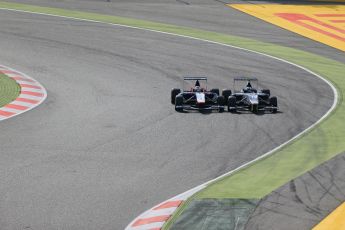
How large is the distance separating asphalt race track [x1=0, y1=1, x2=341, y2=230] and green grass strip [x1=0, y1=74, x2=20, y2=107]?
1.19 meters

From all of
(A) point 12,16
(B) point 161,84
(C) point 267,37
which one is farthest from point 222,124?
(A) point 12,16

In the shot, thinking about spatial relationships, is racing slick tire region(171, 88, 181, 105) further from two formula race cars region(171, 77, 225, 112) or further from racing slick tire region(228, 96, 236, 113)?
racing slick tire region(228, 96, 236, 113)

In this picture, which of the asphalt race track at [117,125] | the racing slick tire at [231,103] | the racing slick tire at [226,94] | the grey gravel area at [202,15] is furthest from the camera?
the grey gravel area at [202,15]

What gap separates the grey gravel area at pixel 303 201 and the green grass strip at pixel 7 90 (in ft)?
39.0

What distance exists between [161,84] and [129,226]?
15712mm

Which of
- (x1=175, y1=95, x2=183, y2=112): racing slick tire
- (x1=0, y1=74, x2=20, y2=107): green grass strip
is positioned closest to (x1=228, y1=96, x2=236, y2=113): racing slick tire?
(x1=175, y1=95, x2=183, y2=112): racing slick tire

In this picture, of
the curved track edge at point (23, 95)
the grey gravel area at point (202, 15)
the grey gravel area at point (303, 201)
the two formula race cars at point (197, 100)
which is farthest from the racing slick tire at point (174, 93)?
the grey gravel area at point (202, 15)

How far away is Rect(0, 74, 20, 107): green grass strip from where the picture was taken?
29719 mm

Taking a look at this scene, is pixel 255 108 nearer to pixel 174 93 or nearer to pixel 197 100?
pixel 197 100

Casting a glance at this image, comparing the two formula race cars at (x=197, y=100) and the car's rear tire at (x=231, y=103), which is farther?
the car's rear tire at (x=231, y=103)

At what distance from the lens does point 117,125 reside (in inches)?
1037

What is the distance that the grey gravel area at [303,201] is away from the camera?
59.9 feet

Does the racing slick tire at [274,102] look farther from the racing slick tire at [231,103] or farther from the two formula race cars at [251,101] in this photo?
the racing slick tire at [231,103]

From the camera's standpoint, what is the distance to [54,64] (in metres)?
36.1
